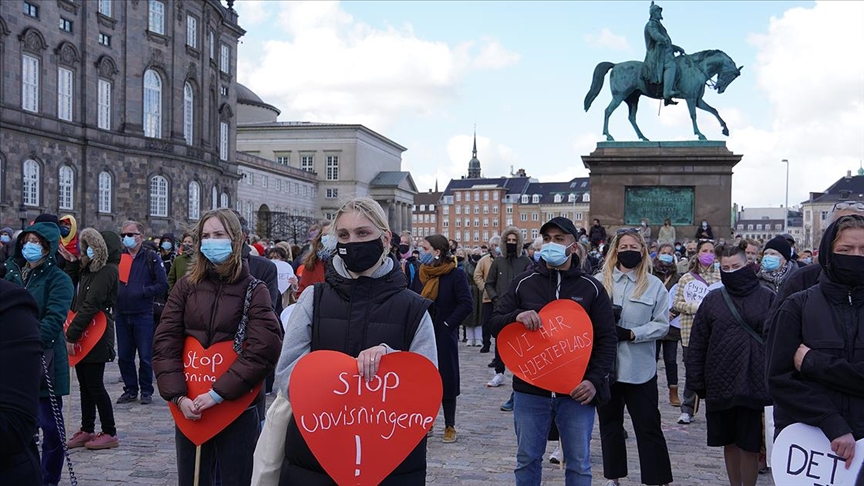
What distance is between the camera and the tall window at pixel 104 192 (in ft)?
148

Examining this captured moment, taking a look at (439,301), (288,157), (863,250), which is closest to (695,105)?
(439,301)

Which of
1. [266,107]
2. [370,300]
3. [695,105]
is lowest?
[370,300]

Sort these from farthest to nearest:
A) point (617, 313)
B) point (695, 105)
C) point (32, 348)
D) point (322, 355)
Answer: point (695, 105) → point (617, 313) → point (322, 355) → point (32, 348)

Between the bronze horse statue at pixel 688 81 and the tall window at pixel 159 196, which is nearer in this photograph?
the bronze horse statue at pixel 688 81

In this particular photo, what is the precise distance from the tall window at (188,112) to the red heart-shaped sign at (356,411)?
51.0 m

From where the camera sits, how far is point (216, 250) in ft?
16.7

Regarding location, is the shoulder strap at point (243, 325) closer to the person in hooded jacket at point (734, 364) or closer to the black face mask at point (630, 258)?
the black face mask at point (630, 258)

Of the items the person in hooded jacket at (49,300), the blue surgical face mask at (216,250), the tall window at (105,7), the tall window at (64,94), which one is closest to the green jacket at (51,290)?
the person in hooded jacket at (49,300)

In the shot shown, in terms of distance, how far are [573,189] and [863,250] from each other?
5109 inches

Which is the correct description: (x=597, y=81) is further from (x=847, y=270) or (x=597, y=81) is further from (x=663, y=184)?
(x=847, y=270)

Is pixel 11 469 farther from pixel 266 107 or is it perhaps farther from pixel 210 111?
pixel 266 107

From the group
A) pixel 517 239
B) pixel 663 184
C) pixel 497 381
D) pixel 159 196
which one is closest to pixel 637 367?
pixel 517 239

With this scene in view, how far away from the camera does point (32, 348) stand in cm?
279

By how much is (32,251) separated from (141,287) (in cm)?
453
